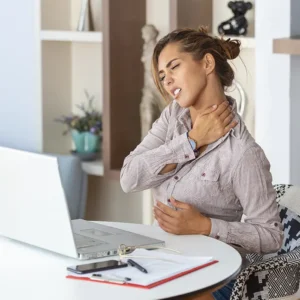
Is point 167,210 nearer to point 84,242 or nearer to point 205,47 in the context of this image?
point 84,242

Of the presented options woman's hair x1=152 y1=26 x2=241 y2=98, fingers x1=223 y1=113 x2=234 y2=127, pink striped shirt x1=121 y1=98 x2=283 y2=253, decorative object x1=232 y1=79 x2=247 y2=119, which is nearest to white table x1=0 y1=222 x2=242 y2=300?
pink striped shirt x1=121 y1=98 x2=283 y2=253

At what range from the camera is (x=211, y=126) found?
2.50m

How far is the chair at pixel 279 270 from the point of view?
2283 mm

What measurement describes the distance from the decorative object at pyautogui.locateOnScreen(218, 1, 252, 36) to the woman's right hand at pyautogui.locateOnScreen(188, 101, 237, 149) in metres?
1.35

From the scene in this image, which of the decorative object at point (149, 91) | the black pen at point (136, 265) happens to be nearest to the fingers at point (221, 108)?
the black pen at point (136, 265)

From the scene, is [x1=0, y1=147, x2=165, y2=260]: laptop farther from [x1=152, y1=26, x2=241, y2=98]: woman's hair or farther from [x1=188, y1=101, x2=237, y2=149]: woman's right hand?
[x1=152, y1=26, x2=241, y2=98]: woman's hair

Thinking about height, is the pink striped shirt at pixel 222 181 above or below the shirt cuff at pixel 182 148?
below

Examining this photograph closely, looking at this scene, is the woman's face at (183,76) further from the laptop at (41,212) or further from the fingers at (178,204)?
the laptop at (41,212)

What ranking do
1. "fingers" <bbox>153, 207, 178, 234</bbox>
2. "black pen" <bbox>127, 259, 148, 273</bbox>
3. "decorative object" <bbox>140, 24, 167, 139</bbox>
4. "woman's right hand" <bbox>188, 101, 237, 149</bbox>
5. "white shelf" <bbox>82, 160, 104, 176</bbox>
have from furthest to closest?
"white shelf" <bbox>82, 160, 104, 176</bbox>, "decorative object" <bbox>140, 24, 167, 139</bbox>, "woman's right hand" <bbox>188, 101, 237, 149</bbox>, "fingers" <bbox>153, 207, 178, 234</bbox>, "black pen" <bbox>127, 259, 148, 273</bbox>

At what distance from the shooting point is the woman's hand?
93.7 inches

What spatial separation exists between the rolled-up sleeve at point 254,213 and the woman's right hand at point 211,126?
102 mm

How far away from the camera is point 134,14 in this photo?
14.0 ft

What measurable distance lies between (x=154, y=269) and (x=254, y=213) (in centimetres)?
52

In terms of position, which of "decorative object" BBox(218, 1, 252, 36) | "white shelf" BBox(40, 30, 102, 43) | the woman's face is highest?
"decorative object" BBox(218, 1, 252, 36)
